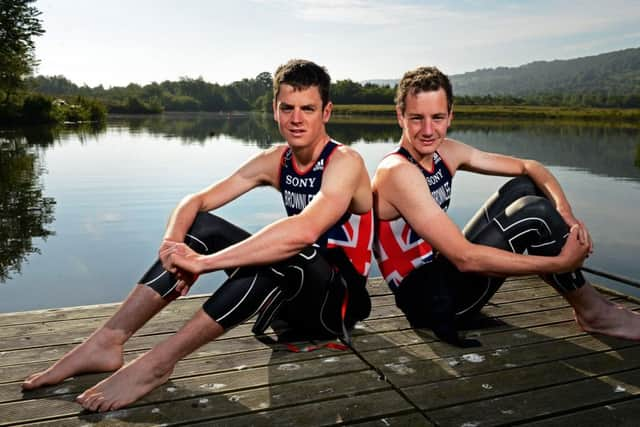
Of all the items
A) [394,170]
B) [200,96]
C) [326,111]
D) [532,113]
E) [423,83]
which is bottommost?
[532,113]

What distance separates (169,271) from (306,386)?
0.86 m

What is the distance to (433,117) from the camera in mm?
3016

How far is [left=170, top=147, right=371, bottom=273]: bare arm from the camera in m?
2.55

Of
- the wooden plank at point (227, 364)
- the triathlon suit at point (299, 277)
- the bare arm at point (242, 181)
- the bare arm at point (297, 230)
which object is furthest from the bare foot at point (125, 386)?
the bare arm at point (242, 181)

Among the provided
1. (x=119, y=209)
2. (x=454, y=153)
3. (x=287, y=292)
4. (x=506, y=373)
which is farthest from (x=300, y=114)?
(x=119, y=209)

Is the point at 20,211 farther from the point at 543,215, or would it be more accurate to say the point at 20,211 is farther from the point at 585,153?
the point at 585,153

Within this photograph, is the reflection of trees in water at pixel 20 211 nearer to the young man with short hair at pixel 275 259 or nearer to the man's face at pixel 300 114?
the young man with short hair at pixel 275 259

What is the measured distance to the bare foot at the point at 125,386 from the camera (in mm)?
2396

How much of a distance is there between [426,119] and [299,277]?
3.61ft

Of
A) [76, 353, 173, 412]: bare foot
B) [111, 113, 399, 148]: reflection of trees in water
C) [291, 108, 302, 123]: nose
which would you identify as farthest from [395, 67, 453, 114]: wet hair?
[111, 113, 399, 148]: reflection of trees in water

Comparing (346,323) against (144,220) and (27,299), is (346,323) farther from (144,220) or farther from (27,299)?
(144,220)

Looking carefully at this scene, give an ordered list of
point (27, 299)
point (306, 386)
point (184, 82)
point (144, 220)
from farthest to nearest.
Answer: point (184, 82), point (144, 220), point (27, 299), point (306, 386)

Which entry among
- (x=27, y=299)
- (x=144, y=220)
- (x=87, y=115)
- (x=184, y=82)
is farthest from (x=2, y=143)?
(x=184, y=82)

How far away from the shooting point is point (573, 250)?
113 inches
